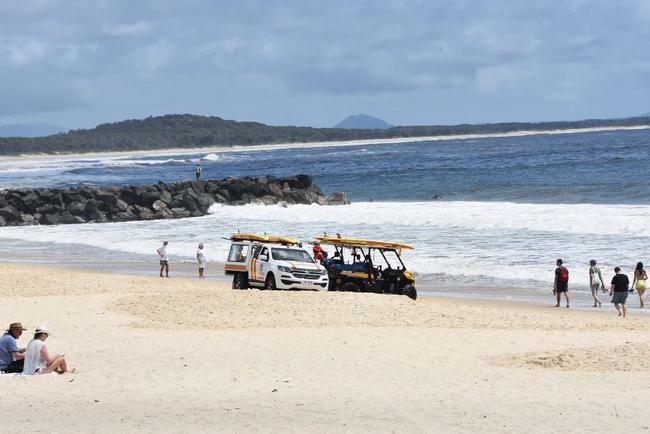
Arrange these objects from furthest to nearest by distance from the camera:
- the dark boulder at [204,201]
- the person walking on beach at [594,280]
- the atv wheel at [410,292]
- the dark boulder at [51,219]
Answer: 1. the dark boulder at [204,201]
2. the dark boulder at [51,219]
3. the atv wheel at [410,292]
4. the person walking on beach at [594,280]

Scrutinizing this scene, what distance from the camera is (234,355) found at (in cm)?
1569

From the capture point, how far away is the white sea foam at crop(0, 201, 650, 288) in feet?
95.5

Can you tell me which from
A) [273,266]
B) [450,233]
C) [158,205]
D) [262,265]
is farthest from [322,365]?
[158,205]

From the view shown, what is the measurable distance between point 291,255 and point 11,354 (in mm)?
10724

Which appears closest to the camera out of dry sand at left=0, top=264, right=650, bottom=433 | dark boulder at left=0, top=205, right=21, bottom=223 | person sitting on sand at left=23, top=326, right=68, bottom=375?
dry sand at left=0, top=264, right=650, bottom=433

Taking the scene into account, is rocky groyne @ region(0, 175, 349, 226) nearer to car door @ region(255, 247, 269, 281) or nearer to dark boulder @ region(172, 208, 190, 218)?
dark boulder @ region(172, 208, 190, 218)

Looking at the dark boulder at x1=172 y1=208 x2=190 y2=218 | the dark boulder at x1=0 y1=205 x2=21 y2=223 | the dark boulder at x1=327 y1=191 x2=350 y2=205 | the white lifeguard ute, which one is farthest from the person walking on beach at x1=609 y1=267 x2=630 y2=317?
the dark boulder at x1=327 y1=191 x2=350 y2=205

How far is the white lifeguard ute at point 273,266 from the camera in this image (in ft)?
78.5

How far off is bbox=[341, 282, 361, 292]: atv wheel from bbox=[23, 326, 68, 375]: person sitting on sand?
429 inches

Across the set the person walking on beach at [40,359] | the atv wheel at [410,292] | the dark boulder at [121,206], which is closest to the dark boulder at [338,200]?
the dark boulder at [121,206]

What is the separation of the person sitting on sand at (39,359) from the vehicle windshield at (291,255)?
34.8 feet

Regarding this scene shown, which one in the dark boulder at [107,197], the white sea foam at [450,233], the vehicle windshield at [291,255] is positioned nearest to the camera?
the vehicle windshield at [291,255]

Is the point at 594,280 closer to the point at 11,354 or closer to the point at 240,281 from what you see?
the point at 240,281

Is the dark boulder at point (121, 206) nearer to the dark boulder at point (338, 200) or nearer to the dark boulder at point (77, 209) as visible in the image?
the dark boulder at point (77, 209)
